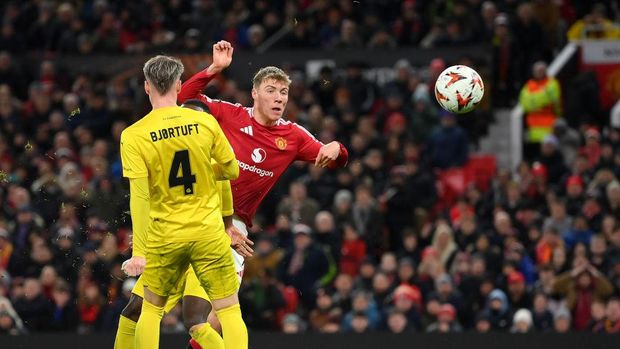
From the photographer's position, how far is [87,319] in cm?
1609

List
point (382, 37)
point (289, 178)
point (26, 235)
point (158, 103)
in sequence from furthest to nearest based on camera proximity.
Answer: point (382, 37)
point (289, 178)
point (26, 235)
point (158, 103)

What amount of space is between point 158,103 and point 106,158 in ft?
32.0

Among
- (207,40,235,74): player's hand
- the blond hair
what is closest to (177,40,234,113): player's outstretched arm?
(207,40,235,74): player's hand

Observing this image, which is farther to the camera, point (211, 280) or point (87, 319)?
point (87, 319)

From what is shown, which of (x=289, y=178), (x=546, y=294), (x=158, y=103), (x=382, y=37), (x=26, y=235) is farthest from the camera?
(x=382, y=37)

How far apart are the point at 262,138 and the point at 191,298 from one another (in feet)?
4.83

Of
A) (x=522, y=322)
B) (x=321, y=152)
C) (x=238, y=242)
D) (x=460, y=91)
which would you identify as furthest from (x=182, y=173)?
(x=522, y=322)

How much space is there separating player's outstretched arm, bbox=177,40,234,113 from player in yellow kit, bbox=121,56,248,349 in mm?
921

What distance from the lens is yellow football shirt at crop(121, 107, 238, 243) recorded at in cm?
964

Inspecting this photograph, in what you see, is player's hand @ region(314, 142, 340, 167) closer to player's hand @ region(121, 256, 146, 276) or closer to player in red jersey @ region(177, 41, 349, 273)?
player in red jersey @ region(177, 41, 349, 273)

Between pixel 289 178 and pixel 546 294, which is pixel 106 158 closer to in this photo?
pixel 289 178

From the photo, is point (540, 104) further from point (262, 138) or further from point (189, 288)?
point (189, 288)

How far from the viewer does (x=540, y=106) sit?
2081cm

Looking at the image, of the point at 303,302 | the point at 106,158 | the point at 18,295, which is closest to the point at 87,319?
the point at 18,295
